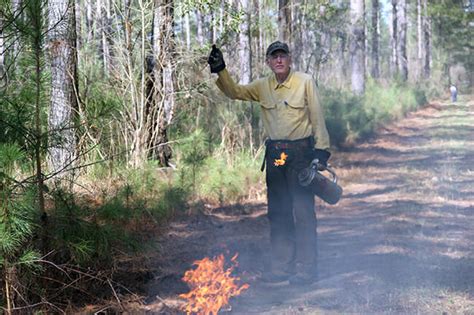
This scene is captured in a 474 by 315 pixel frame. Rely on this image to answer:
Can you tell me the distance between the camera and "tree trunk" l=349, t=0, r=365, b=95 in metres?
24.3

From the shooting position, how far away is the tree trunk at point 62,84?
16.5 feet

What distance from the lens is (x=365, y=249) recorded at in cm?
725

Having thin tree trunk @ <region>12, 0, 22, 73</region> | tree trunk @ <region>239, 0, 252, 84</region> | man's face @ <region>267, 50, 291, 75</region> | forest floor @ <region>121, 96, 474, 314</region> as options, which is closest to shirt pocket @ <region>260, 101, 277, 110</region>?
man's face @ <region>267, 50, 291, 75</region>

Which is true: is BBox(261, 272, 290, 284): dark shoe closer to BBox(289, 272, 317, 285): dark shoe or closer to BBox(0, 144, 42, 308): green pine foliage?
BBox(289, 272, 317, 285): dark shoe

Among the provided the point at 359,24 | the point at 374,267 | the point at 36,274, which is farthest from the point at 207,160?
the point at 359,24

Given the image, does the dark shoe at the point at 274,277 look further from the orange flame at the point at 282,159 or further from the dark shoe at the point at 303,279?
the orange flame at the point at 282,159

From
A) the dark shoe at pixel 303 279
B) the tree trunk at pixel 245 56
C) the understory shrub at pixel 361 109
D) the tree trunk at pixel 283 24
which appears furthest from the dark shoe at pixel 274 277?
the understory shrub at pixel 361 109

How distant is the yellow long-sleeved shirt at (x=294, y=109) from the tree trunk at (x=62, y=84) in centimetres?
145

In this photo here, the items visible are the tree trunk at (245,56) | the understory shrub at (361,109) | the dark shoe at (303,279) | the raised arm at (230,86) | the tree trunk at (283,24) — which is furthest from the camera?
the understory shrub at (361,109)

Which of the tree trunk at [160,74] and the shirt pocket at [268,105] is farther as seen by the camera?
the tree trunk at [160,74]

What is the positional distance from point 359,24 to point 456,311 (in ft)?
67.9

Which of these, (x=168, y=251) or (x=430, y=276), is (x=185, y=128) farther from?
Answer: (x=430, y=276)

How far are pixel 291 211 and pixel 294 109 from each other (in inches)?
37.0

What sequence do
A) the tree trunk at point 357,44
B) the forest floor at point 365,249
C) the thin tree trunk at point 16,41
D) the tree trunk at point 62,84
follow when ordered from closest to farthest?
the thin tree trunk at point 16,41
the tree trunk at point 62,84
the forest floor at point 365,249
the tree trunk at point 357,44
